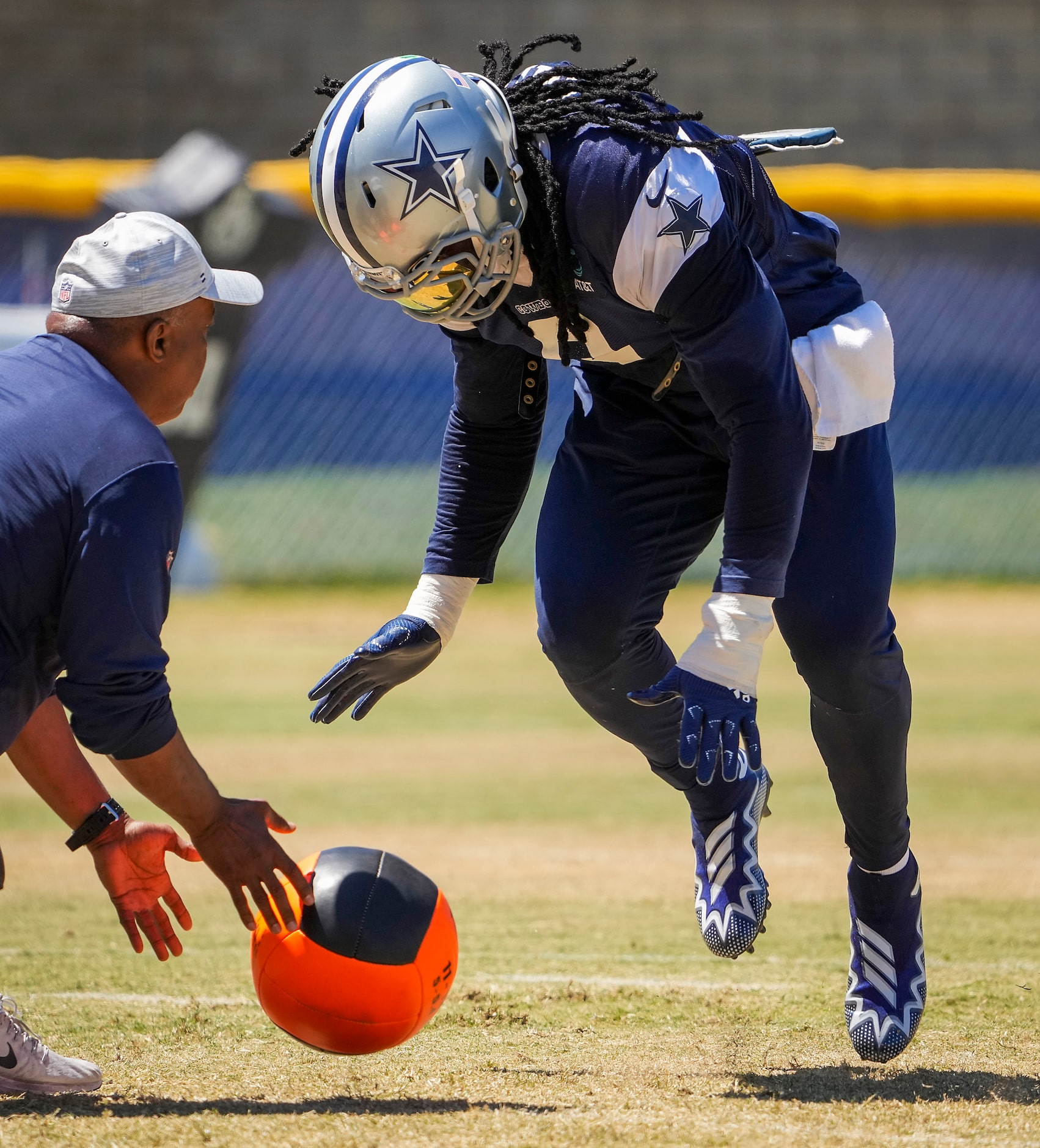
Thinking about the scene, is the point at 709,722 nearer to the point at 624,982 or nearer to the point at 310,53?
the point at 624,982

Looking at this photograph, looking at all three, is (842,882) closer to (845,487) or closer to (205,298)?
(845,487)

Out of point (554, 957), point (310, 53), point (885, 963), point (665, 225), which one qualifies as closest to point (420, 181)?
point (665, 225)

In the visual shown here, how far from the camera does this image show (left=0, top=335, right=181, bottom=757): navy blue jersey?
3.17 m

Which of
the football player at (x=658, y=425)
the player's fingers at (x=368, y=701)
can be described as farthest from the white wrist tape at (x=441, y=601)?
the player's fingers at (x=368, y=701)

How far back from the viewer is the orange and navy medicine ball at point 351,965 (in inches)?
144

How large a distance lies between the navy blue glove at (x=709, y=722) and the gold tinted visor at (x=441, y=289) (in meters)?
1.01

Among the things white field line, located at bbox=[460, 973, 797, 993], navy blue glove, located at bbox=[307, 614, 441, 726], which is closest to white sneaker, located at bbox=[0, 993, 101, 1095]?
navy blue glove, located at bbox=[307, 614, 441, 726]

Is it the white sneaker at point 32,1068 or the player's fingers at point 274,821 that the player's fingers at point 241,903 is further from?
the white sneaker at point 32,1068

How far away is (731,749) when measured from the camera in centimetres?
345

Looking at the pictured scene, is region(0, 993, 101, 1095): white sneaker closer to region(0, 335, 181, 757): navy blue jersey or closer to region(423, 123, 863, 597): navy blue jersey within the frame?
region(0, 335, 181, 757): navy blue jersey

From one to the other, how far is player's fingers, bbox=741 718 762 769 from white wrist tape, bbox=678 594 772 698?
75 millimetres

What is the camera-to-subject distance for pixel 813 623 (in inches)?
153

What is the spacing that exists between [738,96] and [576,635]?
63.4 ft

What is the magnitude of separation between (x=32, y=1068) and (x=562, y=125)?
8.31 ft
